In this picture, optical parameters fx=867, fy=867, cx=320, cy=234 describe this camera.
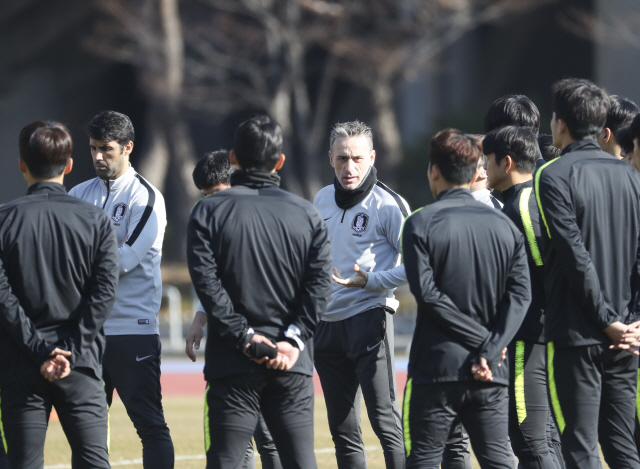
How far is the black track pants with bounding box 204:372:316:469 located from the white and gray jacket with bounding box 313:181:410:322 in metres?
1.20

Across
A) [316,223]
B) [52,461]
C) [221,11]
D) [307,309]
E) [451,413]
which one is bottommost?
[52,461]

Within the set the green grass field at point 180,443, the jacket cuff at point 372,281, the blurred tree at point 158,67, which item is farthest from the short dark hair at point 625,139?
the blurred tree at point 158,67

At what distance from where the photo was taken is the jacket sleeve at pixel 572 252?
3.96m

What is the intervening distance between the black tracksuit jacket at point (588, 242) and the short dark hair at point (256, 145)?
1273 mm

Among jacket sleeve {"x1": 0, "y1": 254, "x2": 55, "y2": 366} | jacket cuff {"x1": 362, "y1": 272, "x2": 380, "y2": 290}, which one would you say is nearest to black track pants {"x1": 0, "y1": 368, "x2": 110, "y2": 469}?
jacket sleeve {"x1": 0, "y1": 254, "x2": 55, "y2": 366}

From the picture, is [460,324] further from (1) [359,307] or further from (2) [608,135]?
(2) [608,135]

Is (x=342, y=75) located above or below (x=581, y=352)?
above

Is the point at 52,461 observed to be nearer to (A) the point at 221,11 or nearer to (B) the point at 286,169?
(B) the point at 286,169

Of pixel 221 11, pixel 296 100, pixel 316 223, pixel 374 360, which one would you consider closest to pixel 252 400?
pixel 316 223

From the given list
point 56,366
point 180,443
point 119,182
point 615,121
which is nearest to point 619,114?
point 615,121

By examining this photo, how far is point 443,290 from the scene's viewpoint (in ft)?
12.8

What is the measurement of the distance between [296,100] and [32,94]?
9.48 metres

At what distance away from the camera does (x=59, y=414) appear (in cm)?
404

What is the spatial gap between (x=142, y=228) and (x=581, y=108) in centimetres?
242
